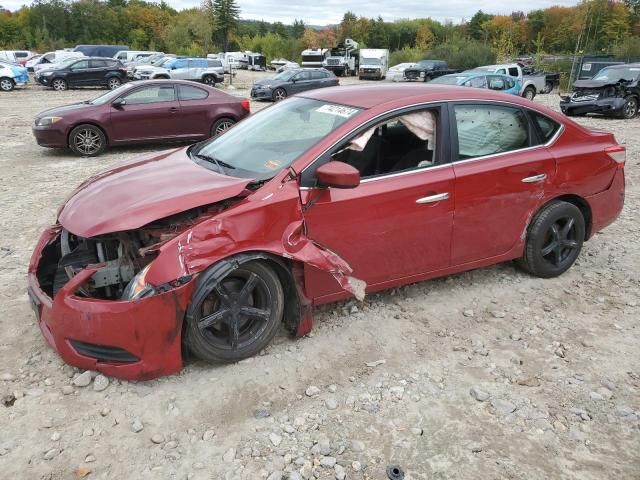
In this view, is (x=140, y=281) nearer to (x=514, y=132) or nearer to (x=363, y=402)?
(x=363, y=402)

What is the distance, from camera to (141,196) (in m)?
3.24

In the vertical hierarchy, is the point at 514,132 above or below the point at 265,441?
above

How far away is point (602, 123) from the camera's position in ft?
50.4

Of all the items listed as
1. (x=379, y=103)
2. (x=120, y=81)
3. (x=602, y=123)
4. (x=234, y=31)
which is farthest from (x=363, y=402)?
(x=234, y=31)

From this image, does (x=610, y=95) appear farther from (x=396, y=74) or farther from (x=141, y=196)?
(x=396, y=74)

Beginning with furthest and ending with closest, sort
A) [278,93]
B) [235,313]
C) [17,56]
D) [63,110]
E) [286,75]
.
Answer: [17,56] → [286,75] → [278,93] → [63,110] → [235,313]

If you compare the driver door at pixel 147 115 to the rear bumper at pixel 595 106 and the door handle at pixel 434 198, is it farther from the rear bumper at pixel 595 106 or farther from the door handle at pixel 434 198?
the rear bumper at pixel 595 106

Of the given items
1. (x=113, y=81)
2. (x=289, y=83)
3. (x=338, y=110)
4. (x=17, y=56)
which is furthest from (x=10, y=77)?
(x=338, y=110)

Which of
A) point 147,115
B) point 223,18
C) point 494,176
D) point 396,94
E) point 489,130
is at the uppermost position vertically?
point 223,18

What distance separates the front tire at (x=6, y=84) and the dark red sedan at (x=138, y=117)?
58.3 ft

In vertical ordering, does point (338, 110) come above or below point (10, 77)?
above

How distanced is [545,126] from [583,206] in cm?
83

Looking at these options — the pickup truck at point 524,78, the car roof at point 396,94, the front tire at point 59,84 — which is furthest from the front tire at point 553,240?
the front tire at point 59,84

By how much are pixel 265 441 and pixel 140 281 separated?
1.10 metres
